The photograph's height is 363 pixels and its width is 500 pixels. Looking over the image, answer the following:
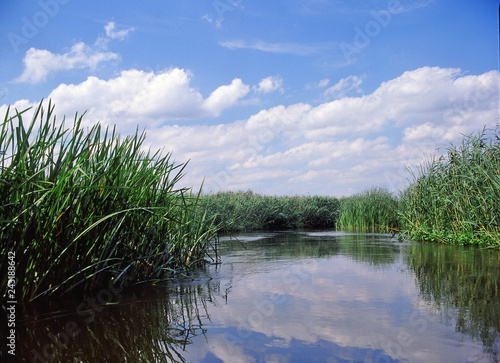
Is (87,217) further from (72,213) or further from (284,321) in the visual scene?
A: (284,321)

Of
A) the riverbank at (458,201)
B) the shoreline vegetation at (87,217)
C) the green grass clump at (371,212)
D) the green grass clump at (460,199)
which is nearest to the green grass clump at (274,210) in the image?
the green grass clump at (371,212)

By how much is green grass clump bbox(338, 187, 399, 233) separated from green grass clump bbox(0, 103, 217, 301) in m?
10.6

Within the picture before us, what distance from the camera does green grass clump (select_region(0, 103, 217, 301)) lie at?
292 centimetres

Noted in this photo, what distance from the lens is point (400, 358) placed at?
7.16 feet

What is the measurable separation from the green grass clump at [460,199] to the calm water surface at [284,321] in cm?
263

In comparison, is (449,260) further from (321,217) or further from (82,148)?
(321,217)

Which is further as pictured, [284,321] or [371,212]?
[371,212]

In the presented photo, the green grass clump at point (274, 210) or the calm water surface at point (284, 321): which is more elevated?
the green grass clump at point (274, 210)

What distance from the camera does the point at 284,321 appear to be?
2.84m

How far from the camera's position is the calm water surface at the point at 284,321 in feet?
7.48

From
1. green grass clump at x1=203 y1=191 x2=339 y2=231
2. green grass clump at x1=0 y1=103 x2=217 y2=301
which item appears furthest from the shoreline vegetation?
green grass clump at x1=203 y1=191 x2=339 y2=231

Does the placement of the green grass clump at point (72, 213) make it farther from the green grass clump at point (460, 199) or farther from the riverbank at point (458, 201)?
the green grass clump at point (460, 199)

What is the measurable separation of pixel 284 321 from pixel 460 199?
6.18 m

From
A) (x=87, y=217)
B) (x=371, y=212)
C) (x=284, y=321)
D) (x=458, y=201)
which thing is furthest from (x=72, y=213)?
(x=371, y=212)
